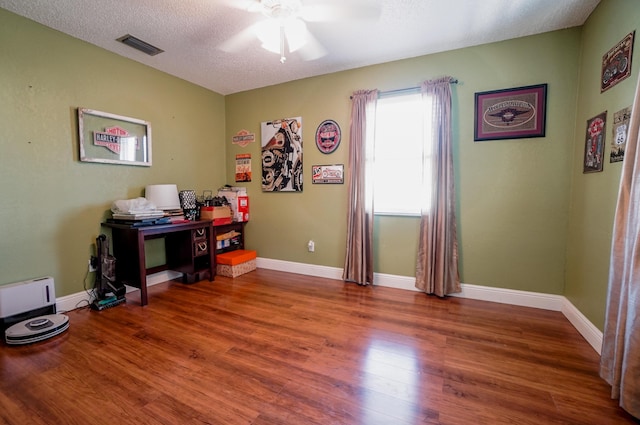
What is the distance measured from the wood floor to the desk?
0.34 meters

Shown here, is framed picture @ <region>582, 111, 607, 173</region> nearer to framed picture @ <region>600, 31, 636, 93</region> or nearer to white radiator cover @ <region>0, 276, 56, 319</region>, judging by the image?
framed picture @ <region>600, 31, 636, 93</region>

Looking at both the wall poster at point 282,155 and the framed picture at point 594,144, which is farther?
the wall poster at point 282,155

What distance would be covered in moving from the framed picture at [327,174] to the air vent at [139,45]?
203 centimetres

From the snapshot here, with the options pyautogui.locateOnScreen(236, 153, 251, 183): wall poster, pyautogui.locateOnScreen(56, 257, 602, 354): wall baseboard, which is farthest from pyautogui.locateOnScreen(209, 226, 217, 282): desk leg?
pyautogui.locateOnScreen(236, 153, 251, 183): wall poster

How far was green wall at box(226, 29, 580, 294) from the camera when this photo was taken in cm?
237

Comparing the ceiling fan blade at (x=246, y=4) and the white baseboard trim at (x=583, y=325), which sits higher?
the ceiling fan blade at (x=246, y=4)

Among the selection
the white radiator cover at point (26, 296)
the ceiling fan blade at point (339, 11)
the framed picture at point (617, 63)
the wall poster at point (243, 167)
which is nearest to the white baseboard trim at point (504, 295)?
the wall poster at point (243, 167)

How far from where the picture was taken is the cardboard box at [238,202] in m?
3.73

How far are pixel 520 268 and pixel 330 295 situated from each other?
6.03 ft

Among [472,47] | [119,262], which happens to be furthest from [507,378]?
[119,262]

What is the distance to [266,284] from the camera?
10.3ft

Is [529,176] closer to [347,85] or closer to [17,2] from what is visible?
[347,85]

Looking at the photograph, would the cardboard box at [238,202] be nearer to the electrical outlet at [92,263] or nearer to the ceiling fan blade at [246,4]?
the electrical outlet at [92,263]

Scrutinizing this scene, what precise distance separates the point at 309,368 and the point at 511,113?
276cm
